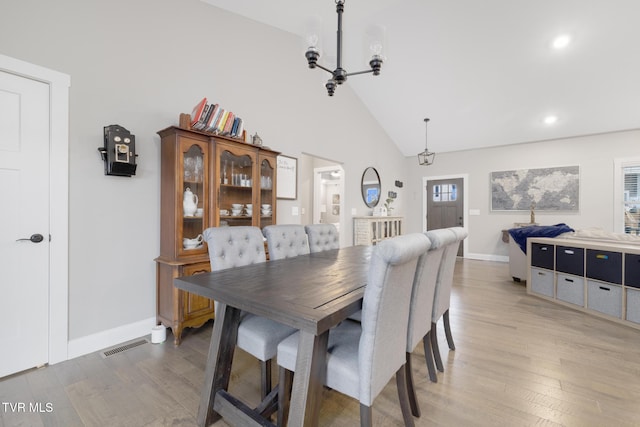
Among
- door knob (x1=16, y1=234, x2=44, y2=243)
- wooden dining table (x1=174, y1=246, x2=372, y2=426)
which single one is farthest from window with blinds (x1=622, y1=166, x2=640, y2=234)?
door knob (x1=16, y1=234, x2=44, y2=243)

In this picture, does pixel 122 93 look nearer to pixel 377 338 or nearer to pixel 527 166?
pixel 377 338

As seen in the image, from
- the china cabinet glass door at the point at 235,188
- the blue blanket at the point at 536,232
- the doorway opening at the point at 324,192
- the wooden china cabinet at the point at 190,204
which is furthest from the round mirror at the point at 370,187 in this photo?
the wooden china cabinet at the point at 190,204

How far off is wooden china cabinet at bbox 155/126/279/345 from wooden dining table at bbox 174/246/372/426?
88 cm

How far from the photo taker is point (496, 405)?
1618 mm

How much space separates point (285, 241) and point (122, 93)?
1.86 metres

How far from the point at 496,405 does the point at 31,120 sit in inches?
140

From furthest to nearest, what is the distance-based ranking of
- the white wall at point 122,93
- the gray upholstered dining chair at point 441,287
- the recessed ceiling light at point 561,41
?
the recessed ceiling light at point 561,41
the white wall at point 122,93
the gray upholstered dining chair at point 441,287

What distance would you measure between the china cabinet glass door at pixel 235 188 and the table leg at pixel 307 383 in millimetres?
1881

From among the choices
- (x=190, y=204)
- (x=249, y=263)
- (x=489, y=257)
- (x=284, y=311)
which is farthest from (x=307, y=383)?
(x=489, y=257)

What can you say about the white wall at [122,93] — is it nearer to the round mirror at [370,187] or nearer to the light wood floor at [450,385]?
the light wood floor at [450,385]

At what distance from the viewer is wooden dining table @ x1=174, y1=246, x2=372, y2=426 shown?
3.66 ft

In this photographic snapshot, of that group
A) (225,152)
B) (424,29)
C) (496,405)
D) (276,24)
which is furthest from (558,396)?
(276,24)

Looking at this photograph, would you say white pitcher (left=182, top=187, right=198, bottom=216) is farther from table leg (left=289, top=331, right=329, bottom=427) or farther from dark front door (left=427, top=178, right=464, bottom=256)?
dark front door (left=427, top=178, right=464, bottom=256)

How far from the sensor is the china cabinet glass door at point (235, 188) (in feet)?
8.99
